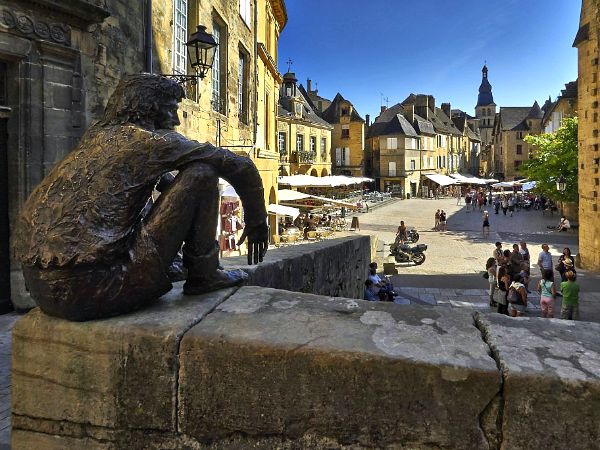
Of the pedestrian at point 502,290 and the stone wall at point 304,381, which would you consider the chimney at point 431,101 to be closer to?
the pedestrian at point 502,290

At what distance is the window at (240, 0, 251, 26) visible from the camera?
14.6 m

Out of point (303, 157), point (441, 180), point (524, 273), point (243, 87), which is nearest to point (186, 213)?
point (524, 273)

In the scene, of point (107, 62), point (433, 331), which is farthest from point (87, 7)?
point (433, 331)

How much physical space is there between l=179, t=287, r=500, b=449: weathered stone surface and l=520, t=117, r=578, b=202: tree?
24690 mm

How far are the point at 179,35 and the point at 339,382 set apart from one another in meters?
10.1

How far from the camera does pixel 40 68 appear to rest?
19.7 ft

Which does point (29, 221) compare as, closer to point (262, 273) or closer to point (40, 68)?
point (262, 273)

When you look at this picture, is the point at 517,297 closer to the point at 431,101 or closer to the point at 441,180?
the point at 441,180

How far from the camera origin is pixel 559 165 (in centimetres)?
2433

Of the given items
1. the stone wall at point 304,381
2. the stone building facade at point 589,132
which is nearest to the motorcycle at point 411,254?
the stone building facade at point 589,132

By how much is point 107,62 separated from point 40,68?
1224mm

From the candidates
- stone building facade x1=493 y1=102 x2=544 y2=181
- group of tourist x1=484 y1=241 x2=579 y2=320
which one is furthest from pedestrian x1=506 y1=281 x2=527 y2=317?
stone building facade x1=493 y1=102 x2=544 y2=181

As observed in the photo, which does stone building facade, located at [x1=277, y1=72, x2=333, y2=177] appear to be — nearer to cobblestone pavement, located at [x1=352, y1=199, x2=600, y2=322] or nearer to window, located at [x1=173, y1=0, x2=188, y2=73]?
cobblestone pavement, located at [x1=352, y1=199, x2=600, y2=322]

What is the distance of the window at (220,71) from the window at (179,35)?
217cm
